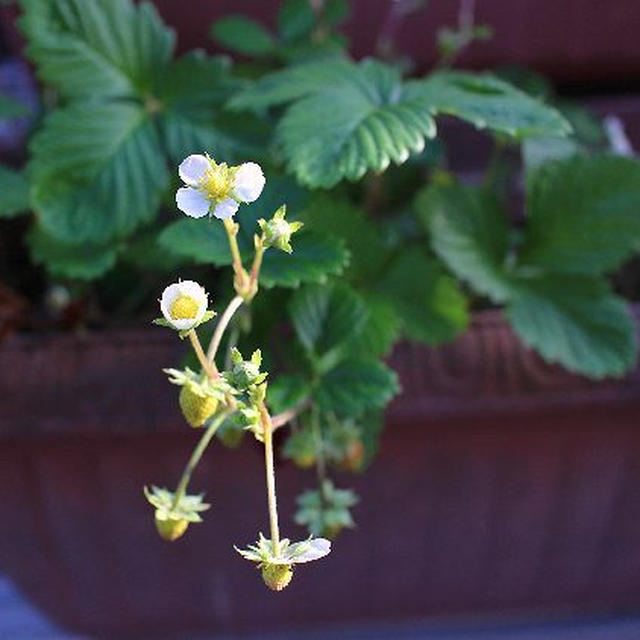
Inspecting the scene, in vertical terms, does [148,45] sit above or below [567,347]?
above

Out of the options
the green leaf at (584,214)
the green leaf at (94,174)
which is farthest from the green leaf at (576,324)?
the green leaf at (94,174)

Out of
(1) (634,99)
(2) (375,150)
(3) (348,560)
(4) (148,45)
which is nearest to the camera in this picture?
(2) (375,150)

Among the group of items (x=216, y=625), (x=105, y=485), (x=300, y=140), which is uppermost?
(x=300, y=140)

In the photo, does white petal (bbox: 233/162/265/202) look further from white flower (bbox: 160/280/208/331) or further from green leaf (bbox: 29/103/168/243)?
green leaf (bbox: 29/103/168/243)

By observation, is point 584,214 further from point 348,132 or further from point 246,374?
point 246,374

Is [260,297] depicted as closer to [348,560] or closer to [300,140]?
[300,140]

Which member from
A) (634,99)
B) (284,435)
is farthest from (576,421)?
(634,99)

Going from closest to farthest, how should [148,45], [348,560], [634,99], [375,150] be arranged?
[375,150]
[148,45]
[348,560]
[634,99]
